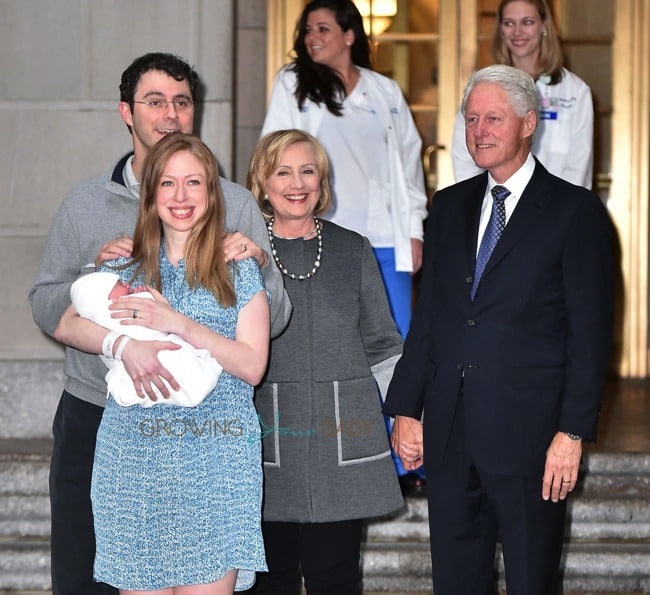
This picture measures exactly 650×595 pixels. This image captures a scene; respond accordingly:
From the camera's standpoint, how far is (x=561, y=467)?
10.4 ft

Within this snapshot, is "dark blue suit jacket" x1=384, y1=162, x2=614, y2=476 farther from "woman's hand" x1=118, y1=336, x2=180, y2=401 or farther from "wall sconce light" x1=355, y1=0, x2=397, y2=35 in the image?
"wall sconce light" x1=355, y1=0, x2=397, y2=35

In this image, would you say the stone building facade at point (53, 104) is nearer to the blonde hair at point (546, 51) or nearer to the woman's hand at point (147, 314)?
the blonde hair at point (546, 51)

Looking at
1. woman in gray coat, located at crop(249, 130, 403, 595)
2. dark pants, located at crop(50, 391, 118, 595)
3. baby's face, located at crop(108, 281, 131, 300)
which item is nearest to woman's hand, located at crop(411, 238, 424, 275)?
woman in gray coat, located at crop(249, 130, 403, 595)

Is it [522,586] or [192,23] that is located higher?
[192,23]

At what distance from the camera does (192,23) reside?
571cm

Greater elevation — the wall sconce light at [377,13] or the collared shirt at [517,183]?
the wall sconce light at [377,13]

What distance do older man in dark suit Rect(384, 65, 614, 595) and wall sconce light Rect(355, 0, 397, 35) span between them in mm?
3892

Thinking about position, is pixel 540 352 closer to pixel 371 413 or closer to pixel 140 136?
pixel 371 413

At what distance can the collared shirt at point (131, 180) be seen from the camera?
11.2 ft

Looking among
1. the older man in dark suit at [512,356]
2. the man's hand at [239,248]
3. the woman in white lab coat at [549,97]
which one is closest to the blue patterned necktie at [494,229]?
the older man in dark suit at [512,356]

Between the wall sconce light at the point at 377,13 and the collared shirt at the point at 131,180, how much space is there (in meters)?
3.89

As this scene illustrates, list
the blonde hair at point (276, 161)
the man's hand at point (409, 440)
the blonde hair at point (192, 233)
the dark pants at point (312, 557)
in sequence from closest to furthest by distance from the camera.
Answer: the blonde hair at point (192, 233) < the man's hand at point (409, 440) < the dark pants at point (312, 557) < the blonde hair at point (276, 161)

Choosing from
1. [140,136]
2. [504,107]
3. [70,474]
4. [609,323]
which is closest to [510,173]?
[504,107]

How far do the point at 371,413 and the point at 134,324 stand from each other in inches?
35.3
